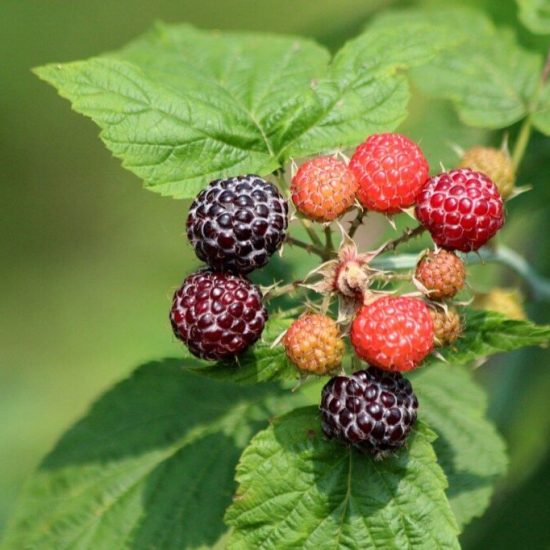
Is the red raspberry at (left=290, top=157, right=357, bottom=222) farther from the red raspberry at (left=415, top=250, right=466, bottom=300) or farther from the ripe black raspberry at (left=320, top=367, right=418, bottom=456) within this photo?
the ripe black raspberry at (left=320, top=367, right=418, bottom=456)

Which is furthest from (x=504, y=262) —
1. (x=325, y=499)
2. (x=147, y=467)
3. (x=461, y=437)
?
(x=147, y=467)

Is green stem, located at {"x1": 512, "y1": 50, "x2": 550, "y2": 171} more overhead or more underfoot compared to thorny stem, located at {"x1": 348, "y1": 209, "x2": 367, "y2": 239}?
more underfoot

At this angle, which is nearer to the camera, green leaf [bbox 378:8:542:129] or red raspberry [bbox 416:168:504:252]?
red raspberry [bbox 416:168:504:252]

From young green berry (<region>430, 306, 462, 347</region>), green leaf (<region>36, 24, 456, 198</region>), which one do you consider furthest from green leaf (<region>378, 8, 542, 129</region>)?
young green berry (<region>430, 306, 462, 347</region>)

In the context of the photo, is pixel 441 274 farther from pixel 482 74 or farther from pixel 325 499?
pixel 482 74

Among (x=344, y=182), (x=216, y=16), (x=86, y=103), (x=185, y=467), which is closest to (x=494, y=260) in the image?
(x=344, y=182)

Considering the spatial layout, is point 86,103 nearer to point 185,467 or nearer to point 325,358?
point 325,358
